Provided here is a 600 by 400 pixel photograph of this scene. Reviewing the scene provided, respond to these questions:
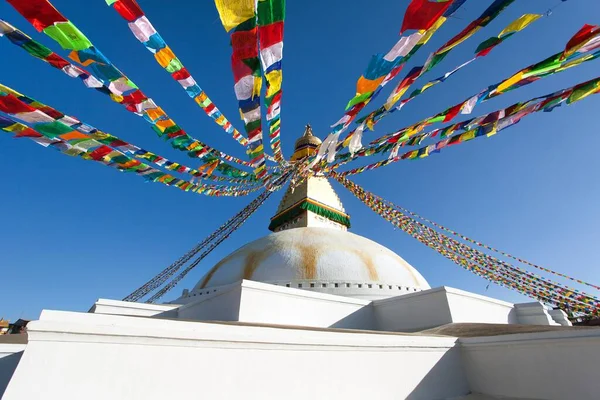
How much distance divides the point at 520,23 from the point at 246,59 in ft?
8.90

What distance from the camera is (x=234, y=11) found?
235 centimetres

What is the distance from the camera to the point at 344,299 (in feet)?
22.4

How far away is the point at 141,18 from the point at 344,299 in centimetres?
639

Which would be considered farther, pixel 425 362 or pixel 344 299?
pixel 344 299

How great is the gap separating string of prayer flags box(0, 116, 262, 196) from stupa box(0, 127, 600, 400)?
9.01 feet

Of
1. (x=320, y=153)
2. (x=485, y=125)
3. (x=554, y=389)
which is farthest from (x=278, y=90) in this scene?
(x=554, y=389)

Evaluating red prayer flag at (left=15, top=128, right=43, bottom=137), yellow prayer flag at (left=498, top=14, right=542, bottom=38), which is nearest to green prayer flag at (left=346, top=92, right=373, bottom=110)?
yellow prayer flag at (left=498, top=14, right=542, bottom=38)

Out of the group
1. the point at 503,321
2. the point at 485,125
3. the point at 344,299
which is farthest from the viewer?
the point at 503,321

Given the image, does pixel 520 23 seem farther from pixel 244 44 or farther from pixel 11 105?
pixel 11 105

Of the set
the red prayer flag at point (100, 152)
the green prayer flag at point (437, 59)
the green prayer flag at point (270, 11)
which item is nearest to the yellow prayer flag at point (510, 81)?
the green prayer flag at point (437, 59)

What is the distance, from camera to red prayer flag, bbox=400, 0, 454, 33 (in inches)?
93.5

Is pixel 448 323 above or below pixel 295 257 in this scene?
below

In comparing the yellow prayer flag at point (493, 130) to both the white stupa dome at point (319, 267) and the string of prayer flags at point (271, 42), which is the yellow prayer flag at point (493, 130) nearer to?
the string of prayer flags at point (271, 42)

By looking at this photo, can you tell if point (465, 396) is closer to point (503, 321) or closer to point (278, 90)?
point (278, 90)
